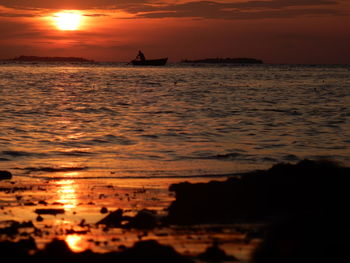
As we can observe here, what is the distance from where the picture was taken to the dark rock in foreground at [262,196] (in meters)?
10.2

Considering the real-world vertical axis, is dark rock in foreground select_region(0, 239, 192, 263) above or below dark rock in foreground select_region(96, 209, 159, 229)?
above

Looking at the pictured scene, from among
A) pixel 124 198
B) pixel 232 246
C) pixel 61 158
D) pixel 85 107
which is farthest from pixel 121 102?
pixel 232 246

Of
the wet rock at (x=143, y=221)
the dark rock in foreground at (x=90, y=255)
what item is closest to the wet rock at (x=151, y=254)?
the dark rock in foreground at (x=90, y=255)

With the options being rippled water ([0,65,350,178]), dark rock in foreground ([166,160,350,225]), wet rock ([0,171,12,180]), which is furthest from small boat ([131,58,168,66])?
dark rock in foreground ([166,160,350,225])

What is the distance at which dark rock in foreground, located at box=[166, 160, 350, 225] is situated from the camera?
1025 cm

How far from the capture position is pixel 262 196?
10.9 metres

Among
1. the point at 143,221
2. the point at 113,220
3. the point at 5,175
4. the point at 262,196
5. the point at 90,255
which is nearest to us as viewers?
the point at 90,255

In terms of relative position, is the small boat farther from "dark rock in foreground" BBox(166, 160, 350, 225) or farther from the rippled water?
"dark rock in foreground" BBox(166, 160, 350, 225)

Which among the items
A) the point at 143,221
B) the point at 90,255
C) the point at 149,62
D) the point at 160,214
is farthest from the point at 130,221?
the point at 149,62

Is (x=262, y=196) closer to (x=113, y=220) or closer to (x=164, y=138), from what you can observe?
(x=113, y=220)

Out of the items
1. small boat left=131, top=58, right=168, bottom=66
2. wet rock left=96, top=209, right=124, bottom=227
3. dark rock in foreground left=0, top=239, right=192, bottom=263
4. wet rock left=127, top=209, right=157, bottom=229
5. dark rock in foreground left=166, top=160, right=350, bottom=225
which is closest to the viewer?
dark rock in foreground left=0, top=239, right=192, bottom=263

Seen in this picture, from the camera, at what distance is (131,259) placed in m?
7.08

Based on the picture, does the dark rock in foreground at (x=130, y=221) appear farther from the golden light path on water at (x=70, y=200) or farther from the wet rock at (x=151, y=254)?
the wet rock at (x=151, y=254)

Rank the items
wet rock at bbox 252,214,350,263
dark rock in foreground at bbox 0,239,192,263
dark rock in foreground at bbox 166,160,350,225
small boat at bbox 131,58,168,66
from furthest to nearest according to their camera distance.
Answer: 1. small boat at bbox 131,58,168,66
2. dark rock in foreground at bbox 166,160,350,225
3. wet rock at bbox 252,214,350,263
4. dark rock in foreground at bbox 0,239,192,263
